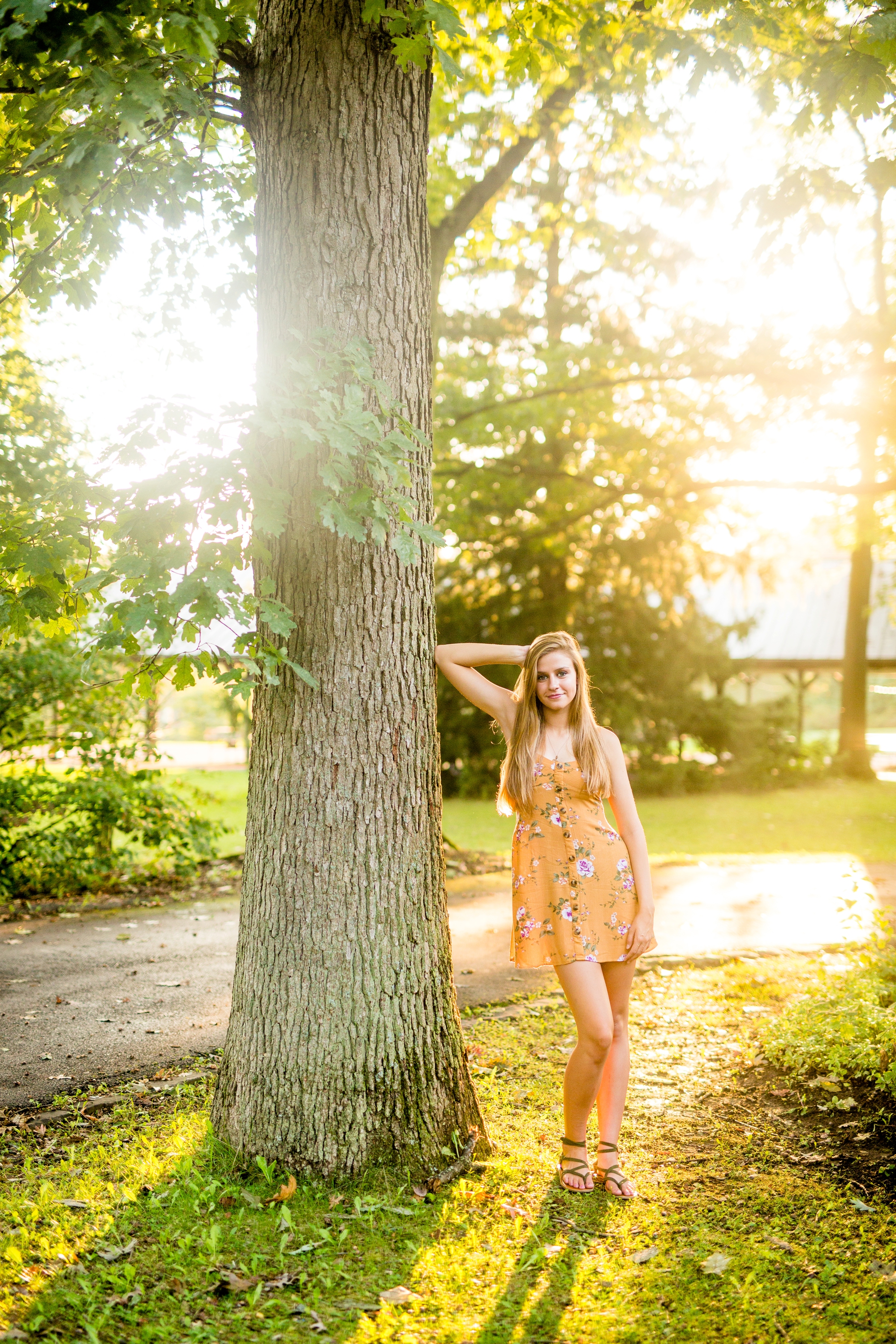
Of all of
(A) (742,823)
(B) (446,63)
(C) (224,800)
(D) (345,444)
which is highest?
(B) (446,63)

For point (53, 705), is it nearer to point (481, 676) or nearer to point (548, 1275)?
point (481, 676)

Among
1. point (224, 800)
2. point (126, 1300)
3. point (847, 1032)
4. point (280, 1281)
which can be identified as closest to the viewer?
point (126, 1300)

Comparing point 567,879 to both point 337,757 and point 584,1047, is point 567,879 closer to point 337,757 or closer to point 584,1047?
point 584,1047

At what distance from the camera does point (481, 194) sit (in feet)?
30.0

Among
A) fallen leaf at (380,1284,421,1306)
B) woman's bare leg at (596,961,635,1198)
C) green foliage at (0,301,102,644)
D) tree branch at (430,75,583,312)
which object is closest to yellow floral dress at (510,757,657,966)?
woman's bare leg at (596,961,635,1198)

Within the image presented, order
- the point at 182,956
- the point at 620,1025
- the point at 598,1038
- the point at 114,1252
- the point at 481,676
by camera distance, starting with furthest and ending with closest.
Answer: the point at 182,956 < the point at 481,676 < the point at 620,1025 < the point at 598,1038 < the point at 114,1252

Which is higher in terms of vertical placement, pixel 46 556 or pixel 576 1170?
pixel 46 556

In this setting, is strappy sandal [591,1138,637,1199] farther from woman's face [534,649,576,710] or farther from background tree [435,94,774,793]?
background tree [435,94,774,793]

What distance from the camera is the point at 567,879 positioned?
12.3ft

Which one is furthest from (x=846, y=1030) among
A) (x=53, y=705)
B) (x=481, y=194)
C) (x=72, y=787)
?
(x=481, y=194)

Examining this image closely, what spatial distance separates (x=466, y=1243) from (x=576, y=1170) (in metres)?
0.64

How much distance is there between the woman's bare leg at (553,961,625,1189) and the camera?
3.64 m

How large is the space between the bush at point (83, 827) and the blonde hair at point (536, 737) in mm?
6123

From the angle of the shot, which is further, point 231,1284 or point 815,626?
point 815,626
